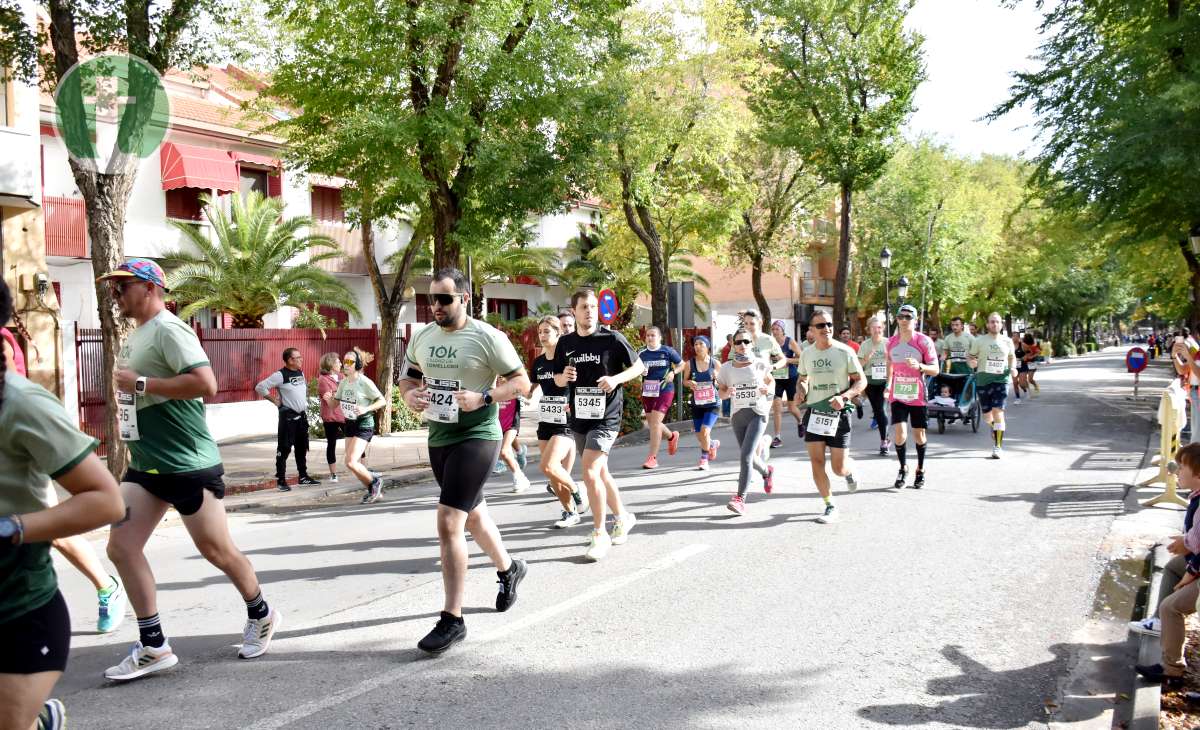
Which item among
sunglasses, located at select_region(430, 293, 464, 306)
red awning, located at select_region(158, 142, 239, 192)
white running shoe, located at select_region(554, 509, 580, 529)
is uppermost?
red awning, located at select_region(158, 142, 239, 192)

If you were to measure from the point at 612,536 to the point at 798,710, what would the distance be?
344 centimetres

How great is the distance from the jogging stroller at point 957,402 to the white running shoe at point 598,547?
10.4m

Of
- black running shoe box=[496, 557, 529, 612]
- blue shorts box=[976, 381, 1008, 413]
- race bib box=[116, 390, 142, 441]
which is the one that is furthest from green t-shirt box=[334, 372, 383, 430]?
blue shorts box=[976, 381, 1008, 413]

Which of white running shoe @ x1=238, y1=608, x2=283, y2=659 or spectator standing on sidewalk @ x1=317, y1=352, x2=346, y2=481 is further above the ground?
spectator standing on sidewalk @ x1=317, y1=352, x2=346, y2=481

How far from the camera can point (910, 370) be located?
9.73 meters

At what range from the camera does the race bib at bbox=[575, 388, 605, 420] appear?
23.0 ft

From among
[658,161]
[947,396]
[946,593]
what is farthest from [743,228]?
[946,593]

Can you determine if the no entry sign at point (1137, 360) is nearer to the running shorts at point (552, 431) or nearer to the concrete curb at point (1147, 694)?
the concrete curb at point (1147, 694)

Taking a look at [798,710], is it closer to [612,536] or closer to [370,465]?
[612,536]

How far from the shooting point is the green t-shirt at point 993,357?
1270 cm

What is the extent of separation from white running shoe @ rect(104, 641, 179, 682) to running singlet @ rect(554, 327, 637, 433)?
11.4 feet

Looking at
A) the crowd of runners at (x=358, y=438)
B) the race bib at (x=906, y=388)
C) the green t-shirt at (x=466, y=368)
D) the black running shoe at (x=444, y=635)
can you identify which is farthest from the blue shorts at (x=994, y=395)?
the black running shoe at (x=444, y=635)

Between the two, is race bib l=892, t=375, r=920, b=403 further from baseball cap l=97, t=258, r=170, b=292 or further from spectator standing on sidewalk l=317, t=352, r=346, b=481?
baseball cap l=97, t=258, r=170, b=292

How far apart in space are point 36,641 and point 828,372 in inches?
282
